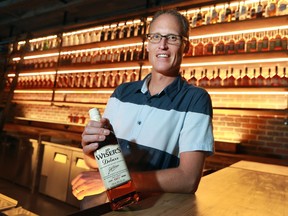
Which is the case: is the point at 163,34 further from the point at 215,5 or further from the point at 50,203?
the point at 50,203

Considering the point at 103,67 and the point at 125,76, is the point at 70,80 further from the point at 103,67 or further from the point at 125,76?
the point at 125,76

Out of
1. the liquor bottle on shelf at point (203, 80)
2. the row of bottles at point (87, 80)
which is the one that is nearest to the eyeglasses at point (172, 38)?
the liquor bottle on shelf at point (203, 80)

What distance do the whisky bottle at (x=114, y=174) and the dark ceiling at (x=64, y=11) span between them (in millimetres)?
3405

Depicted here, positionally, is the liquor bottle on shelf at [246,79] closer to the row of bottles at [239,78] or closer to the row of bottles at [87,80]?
the row of bottles at [239,78]

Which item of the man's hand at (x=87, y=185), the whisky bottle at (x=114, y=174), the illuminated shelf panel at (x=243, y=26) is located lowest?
the man's hand at (x=87, y=185)

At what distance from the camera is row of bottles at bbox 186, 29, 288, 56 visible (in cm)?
307

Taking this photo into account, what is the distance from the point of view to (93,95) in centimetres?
509

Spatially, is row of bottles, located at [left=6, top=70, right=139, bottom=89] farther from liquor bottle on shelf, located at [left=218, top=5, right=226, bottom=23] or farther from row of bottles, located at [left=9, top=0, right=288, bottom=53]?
liquor bottle on shelf, located at [left=218, top=5, right=226, bottom=23]

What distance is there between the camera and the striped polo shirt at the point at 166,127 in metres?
0.90

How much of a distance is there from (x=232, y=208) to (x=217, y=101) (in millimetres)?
3104

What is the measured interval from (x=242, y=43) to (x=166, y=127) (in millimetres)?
2696

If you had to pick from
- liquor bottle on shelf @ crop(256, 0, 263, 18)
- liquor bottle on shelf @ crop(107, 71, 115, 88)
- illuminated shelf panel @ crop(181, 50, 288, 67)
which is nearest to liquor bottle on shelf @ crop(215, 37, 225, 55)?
illuminated shelf panel @ crop(181, 50, 288, 67)

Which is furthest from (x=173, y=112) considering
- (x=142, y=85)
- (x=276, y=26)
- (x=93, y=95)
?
(x=93, y=95)

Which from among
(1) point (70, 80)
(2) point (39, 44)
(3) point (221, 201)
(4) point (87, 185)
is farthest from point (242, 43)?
(2) point (39, 44)
